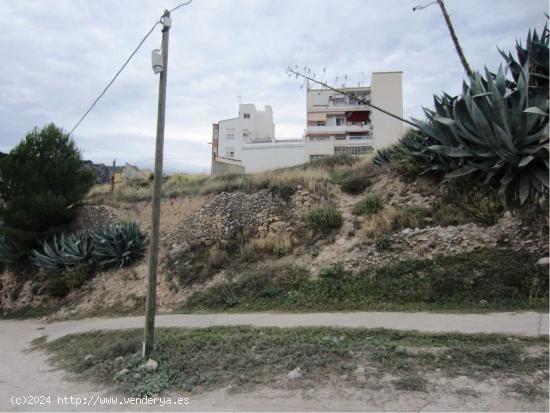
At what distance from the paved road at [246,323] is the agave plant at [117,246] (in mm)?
3835

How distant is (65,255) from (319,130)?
164ft

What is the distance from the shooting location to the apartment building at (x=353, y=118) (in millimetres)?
53875

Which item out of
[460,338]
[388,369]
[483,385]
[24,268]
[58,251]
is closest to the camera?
[483,385]

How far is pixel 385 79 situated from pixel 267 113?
941 inches

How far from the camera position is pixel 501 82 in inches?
372

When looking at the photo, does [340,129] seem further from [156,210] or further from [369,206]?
[156,210]

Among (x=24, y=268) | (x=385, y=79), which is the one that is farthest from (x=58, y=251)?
(x=385, y=79)

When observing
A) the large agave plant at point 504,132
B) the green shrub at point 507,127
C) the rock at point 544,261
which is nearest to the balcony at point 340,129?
the green shrub at point 507,127

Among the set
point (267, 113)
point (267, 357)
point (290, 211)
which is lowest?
point (267, 357)

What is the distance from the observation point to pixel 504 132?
8945 mm

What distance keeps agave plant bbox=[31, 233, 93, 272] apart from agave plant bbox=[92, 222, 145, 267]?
0.36m

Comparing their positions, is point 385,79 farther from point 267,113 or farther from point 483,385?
point 483,385

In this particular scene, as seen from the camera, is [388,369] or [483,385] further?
[388,369]

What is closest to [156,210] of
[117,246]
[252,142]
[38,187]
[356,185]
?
[117,246]
